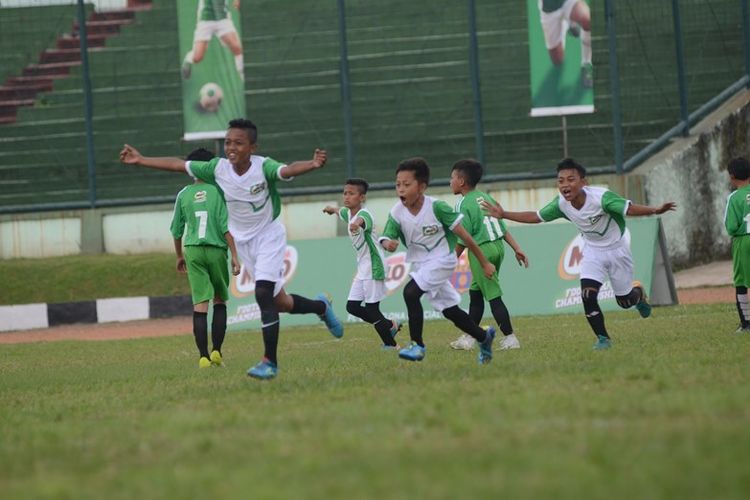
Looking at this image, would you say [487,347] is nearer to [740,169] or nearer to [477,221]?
[477,221]

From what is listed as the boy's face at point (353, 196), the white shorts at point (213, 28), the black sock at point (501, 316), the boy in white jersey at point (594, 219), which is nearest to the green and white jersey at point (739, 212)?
the boy in white jersey at point (594, 219)

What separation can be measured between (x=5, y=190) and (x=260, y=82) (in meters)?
5.55

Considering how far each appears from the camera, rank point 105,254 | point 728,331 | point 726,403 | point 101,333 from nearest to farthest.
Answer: point 726,403 < point 728,331 < point 101,333 < point 105,254

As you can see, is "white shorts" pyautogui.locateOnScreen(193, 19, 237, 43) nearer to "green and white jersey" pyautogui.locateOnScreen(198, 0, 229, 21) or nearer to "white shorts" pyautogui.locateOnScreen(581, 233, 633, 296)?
"green and white jersey" pyautogui.locateOnScreen(198, 0, 229, 21)

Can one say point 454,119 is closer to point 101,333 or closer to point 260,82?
point 260,82

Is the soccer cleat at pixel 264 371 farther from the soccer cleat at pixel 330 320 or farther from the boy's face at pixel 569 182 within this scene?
the boy's face at pixel 569 182

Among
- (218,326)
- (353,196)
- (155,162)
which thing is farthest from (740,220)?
(155,162)

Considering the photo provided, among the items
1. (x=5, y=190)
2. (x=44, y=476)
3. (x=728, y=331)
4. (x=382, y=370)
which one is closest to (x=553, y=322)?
(x=728, y=331)

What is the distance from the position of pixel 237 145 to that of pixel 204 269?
8.13ft

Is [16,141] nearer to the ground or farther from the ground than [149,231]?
farther from the ground

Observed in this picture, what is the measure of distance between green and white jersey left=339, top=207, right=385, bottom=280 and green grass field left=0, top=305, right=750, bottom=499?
2.60 metres

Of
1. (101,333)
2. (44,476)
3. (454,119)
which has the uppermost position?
(454,119)

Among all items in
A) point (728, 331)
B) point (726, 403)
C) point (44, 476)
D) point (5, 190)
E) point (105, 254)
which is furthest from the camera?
point (5, 190)

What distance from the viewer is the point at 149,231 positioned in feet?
86.2
